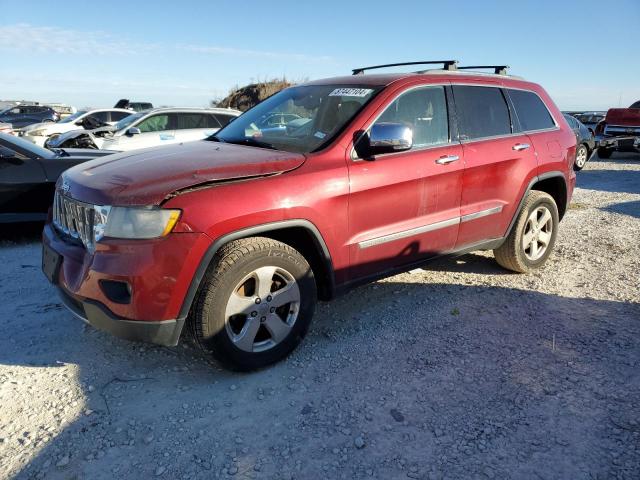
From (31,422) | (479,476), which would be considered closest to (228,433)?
(31,422)

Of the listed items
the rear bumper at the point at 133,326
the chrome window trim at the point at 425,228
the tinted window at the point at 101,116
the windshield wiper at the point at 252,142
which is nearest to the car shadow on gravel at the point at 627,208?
the chrome window trim at the point at 425,228

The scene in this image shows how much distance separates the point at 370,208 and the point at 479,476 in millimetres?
1723

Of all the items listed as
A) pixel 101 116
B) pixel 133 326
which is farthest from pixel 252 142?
pixel 101 116

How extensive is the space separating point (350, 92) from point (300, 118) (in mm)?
439

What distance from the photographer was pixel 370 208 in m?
3.32

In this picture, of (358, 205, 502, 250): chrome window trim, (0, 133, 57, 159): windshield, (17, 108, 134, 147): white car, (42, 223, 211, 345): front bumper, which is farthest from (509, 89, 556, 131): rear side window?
(17, 108, 134, 147): white car

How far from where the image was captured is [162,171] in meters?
2.84

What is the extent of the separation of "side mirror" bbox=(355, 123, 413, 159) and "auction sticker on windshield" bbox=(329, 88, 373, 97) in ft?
1.40

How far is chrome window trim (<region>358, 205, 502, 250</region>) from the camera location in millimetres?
3395

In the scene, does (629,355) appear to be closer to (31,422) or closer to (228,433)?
(228,433)

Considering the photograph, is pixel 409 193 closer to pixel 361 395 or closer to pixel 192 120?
pixel 361 395

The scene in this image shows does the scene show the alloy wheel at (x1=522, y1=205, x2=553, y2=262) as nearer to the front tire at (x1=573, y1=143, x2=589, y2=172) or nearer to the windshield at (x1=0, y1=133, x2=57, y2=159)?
the windshield at (x1=0, y1=133, x2=57, y2=159)

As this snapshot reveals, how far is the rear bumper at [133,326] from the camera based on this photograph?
2.64 meters

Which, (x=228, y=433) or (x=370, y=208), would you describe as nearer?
(x=228, y=433)
